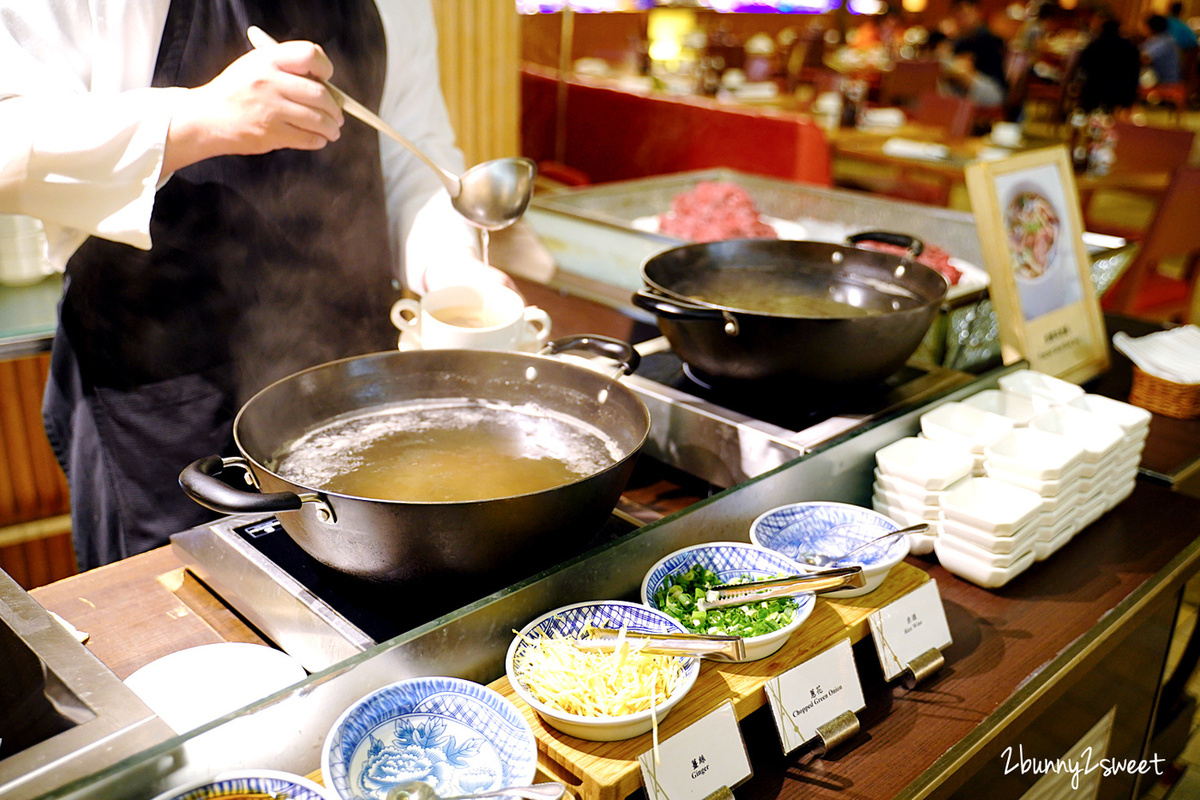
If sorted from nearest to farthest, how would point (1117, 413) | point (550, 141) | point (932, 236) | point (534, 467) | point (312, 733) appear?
1. point (312, 733)
2. point (534, 467)
3. point (1117, 413)
4. point (932, 236)
5. point (550, 141)

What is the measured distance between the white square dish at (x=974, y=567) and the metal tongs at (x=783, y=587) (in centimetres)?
36

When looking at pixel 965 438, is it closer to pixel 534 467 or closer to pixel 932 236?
pixel 534 467

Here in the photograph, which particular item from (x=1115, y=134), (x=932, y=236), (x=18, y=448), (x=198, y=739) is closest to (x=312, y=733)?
(x=198, y=739)

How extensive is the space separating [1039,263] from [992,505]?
2.77ft

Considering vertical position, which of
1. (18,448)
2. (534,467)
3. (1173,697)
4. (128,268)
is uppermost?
(128,268)

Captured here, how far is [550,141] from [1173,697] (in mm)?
5300

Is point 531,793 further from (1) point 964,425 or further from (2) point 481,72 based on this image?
(2) point 481,72

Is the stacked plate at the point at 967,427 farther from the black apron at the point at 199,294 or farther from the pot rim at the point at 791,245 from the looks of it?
the black apron at the point at 199,294

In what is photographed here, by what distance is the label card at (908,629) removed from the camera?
1104 millimetres

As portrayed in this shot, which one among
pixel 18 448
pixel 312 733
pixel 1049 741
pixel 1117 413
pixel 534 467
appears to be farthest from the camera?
pixel 18 448

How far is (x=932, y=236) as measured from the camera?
2691mm

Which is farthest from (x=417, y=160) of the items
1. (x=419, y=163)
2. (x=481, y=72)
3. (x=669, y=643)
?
(x=481, y=72)

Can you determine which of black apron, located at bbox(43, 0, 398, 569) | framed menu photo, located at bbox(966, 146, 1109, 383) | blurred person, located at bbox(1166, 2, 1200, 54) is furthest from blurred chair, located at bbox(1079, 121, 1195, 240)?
blurred person, located at bbox(1166, 2, 1200, 54)

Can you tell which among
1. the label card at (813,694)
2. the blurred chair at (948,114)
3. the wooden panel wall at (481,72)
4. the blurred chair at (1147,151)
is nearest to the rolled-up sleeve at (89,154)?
the label card at (813,694)
